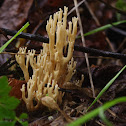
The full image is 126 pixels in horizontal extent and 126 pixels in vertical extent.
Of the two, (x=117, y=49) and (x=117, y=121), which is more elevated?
(x=117, y=49)

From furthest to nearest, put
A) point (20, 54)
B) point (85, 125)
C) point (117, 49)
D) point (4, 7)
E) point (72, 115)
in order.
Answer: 1. point (117, 49)
2. point (4, 7)
3. point (20, 54)
4. point (72, 115)
5. point (85, 125)

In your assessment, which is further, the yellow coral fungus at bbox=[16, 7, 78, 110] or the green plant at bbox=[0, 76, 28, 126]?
the yellow coral fungus at bbox=[16, 7, 78, 110]

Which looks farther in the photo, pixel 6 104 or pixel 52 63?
pixel 52 63

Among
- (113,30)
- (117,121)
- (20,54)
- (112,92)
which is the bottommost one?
(117,121)

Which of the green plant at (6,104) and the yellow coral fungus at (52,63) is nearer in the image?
the green plant at (6,104)

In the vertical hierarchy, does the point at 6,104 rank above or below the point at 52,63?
below

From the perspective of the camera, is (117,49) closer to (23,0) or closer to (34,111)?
(23,0)

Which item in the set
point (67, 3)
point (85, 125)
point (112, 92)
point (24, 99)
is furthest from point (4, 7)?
point (85, 125)

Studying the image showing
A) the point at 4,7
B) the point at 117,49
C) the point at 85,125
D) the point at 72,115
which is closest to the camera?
the point at 85,125
